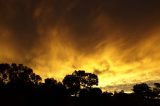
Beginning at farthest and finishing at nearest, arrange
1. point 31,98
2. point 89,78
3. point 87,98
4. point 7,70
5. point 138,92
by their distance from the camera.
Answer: point 138,92 < point 89,78 < point 7,70 < point 87,98 < point 31,98

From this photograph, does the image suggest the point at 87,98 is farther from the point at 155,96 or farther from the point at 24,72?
the point at 155,96

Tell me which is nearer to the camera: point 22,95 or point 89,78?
point 22,95

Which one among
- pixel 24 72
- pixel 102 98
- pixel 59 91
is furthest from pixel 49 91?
pixel 24 72

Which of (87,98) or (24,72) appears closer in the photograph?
(87,98)

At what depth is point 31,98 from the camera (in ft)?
265

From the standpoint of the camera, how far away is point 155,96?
16688cm

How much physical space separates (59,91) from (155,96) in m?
95.5

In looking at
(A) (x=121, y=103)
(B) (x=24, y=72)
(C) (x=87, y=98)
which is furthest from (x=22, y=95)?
(B) (x=24, y=72)

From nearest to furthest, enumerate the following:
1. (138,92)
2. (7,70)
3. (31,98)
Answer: (31,98), (7,70), (138,92)

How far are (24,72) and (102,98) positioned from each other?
4590cm

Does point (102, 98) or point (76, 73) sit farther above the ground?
point (76, 73)

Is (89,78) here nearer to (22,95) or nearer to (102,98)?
(102,98)

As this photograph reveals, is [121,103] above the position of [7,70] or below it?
below

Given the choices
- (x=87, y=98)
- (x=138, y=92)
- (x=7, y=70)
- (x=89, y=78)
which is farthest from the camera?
(x=138, y=92)
